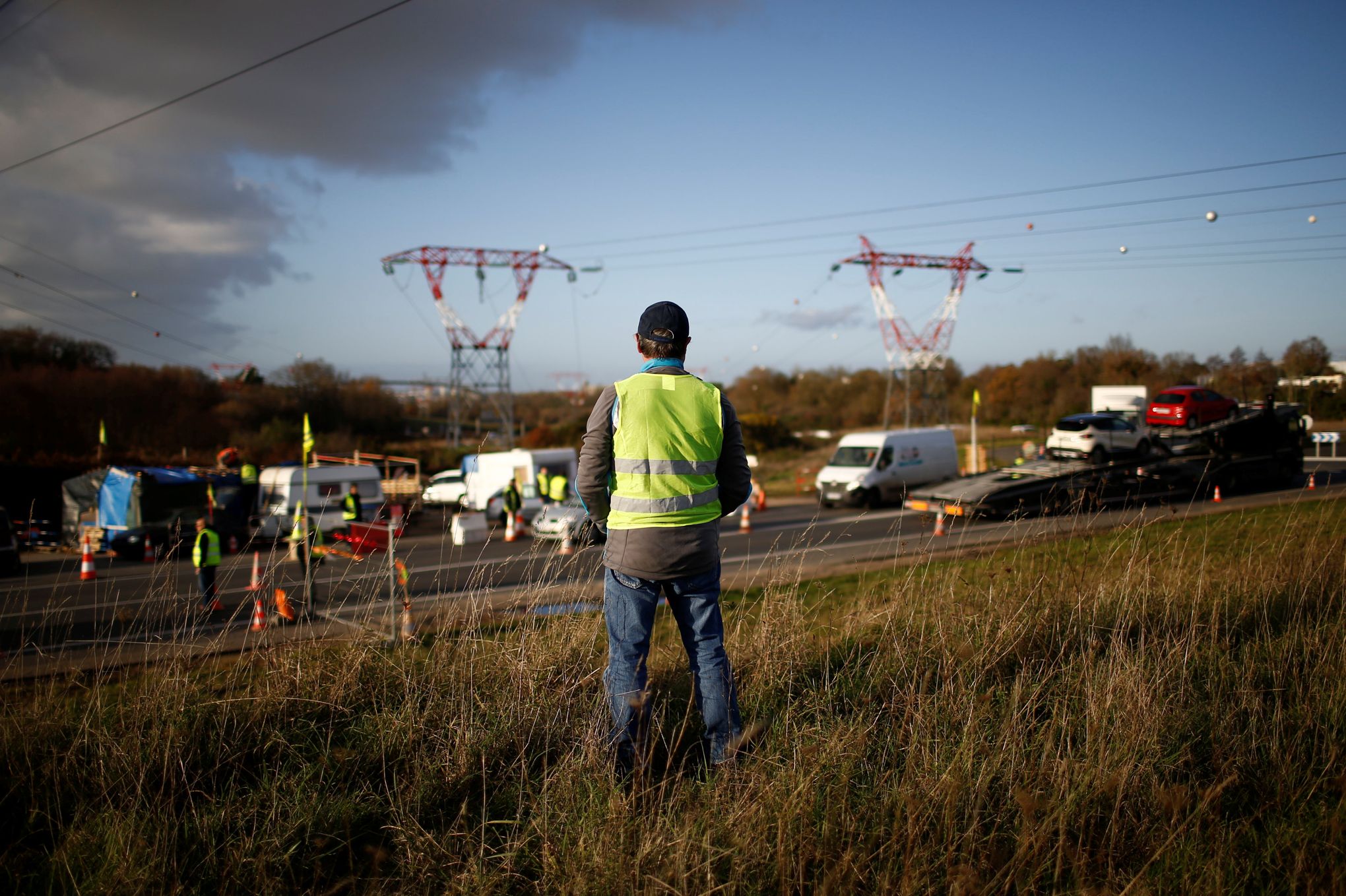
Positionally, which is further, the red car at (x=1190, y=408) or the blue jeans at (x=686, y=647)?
the red car at (x=1190, y=408)

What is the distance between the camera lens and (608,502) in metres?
3.23

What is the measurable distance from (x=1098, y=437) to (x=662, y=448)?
2108cm

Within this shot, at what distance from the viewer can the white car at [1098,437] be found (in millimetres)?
19656

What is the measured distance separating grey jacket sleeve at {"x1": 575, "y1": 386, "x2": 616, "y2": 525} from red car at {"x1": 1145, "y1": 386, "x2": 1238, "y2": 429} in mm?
21999

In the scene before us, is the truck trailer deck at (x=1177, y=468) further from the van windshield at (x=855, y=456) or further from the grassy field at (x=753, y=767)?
the grassy field at (x=753, y=767)

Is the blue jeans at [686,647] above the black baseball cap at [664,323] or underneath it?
underneath

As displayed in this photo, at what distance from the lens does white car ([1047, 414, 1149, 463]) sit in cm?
1966

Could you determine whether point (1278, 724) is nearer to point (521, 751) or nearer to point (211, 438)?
point (521, 751)

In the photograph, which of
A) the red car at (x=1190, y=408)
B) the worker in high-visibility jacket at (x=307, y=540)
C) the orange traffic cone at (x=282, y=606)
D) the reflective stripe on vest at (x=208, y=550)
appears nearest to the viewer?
the worker in high-visibility jacket at (x=307, y=540)

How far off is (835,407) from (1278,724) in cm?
6482

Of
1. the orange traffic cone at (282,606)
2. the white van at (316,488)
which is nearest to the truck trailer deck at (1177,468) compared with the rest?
the orange traffic cone at (282,606)

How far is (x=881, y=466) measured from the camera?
22062 mm

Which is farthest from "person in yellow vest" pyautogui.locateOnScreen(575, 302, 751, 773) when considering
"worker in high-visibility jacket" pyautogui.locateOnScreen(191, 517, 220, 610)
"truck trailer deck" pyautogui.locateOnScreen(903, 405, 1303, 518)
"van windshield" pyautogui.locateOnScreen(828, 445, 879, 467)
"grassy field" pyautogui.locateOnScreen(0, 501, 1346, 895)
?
"van windshield" pyautogui.locateOnScreen(828, 445, 879, 467)

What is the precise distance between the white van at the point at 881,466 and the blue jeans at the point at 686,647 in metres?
18.9
